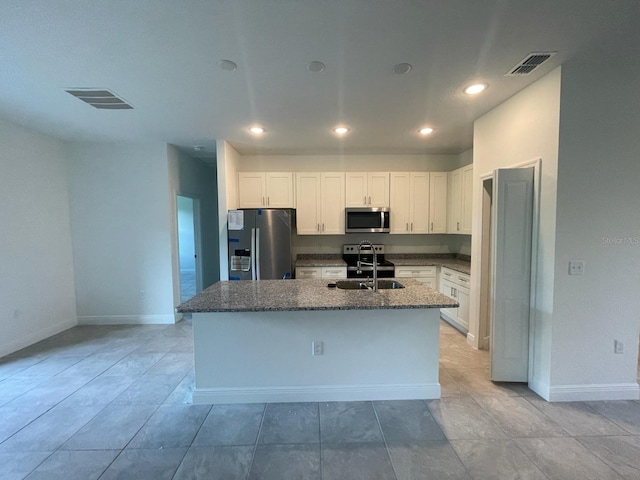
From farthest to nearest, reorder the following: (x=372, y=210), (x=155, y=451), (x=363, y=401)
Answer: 1. (x=372, y=210)
2. (x=363, y=401)
3. (x=155, y=451)

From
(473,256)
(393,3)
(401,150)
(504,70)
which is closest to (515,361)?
(473,256)

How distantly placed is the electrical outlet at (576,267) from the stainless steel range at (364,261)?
7.26 feet

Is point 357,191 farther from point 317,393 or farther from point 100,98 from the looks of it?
point 100,98

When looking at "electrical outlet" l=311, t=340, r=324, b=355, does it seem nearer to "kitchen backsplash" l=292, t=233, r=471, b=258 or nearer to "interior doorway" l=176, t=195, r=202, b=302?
"kitchen backsplash" l=292, t=233, r=471, b=258

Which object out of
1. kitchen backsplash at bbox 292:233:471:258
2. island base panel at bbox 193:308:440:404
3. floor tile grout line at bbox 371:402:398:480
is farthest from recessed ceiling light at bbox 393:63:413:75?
kitchen backsplash at bbox 292:233:471:258

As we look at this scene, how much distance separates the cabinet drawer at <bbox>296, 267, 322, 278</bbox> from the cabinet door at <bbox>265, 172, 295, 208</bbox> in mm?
1108

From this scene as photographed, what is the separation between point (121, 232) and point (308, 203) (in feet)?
9.48

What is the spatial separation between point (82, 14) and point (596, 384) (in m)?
4.53

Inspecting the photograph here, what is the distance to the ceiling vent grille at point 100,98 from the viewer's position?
8.07 ft

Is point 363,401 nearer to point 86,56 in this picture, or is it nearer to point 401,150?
point 86,56

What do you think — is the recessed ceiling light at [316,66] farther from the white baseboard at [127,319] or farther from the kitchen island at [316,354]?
the white baseboard at [127,319]

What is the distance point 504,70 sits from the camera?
2.19 meters

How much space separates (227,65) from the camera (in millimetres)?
2059

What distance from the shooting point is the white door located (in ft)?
8.07
